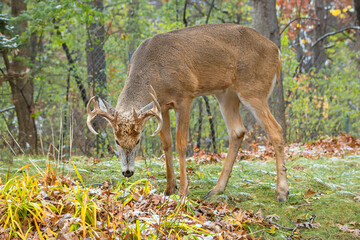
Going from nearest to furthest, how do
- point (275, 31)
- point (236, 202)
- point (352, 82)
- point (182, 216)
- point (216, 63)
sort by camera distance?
point (182, 216) < point (236, 202) < point (216, 63) < point (275, 31) < point (352, 82)

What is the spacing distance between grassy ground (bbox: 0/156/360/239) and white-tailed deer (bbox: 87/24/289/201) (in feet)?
0.98

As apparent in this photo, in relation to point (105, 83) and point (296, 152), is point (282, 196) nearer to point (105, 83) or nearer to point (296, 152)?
point (296, 152)

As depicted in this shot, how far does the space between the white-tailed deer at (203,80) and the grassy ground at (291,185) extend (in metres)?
0.30

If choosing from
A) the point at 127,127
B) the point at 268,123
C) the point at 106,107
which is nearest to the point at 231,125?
the point at 268,123

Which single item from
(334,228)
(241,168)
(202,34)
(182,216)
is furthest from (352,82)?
(182,216)

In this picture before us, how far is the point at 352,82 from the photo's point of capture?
1265 cm

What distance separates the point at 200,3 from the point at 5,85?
307 inches

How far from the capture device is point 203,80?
5566 mm

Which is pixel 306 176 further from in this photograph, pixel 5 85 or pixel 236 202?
pixel 5 85

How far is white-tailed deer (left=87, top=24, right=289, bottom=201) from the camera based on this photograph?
516 centimetres

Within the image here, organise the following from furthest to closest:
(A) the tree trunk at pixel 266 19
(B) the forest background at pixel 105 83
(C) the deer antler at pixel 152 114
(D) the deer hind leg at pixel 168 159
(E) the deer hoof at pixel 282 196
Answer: (A) the tree trunk at pixel 266 19, (B) the forest background at pixel 105 83, (D) the deer hind leg at pixel 168 159, (E) the deer hoof at pixel 282 196, (C) the deer antler at pixel 152 114

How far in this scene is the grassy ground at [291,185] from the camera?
453 centimetres

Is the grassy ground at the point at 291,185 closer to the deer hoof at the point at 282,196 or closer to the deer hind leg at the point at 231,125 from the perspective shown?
the deer hoof at the point at 282,196

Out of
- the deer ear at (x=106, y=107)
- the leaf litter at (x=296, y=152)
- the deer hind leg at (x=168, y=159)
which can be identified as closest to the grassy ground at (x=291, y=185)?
the deer hind leg at (x=168, y=159)
